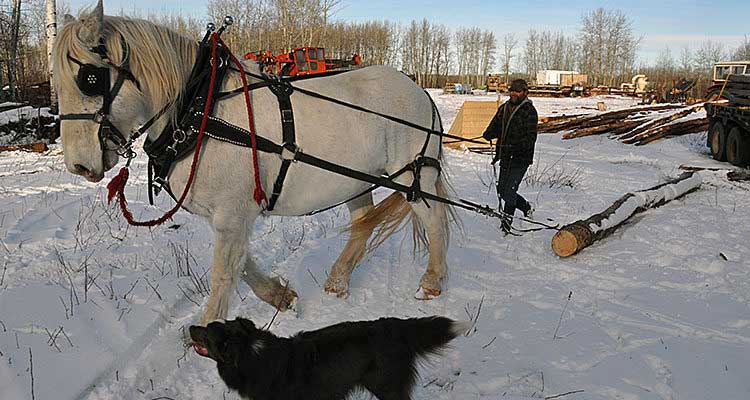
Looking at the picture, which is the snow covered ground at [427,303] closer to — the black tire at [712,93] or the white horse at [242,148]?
the white horse at [242,148]

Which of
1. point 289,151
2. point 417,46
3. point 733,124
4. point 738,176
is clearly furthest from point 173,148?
point 417,46

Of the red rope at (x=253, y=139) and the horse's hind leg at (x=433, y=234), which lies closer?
the red rope at (x=253, y=139)

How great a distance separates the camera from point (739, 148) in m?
12.3

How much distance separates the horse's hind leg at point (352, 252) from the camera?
4.27m

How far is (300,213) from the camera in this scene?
3.63 m

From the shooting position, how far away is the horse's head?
267cm

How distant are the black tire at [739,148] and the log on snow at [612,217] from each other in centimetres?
460

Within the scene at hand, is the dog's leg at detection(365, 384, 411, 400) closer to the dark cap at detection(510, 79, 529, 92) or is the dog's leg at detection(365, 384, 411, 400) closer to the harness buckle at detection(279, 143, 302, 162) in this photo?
the harness buckle at detection(279, 143, 302, 162)

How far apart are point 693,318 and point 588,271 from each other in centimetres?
112

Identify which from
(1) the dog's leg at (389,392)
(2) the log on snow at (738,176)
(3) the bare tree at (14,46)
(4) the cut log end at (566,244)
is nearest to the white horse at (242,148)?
(1) the dog's leg at (389,392)

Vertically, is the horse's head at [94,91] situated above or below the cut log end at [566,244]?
above

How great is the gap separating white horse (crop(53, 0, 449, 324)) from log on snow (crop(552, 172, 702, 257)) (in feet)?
5.40

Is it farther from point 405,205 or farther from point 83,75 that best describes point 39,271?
point 405,205

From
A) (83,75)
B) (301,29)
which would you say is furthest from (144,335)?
(301,29)
